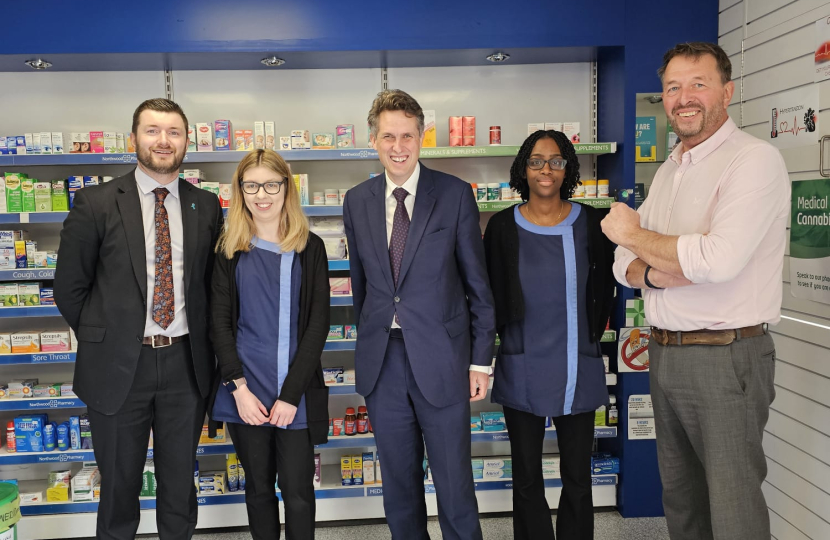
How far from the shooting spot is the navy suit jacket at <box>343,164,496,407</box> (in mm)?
2473

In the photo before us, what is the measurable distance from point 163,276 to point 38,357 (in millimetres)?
1589

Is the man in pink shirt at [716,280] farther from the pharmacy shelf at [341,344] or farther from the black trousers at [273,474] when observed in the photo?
the pharmacy shelf at [341,344]

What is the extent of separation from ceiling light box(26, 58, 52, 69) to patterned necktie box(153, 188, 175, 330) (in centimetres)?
172

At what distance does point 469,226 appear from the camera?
8.35ft

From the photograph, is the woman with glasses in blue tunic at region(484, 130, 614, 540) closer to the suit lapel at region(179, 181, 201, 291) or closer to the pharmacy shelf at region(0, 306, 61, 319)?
the suit lapel at region(179, 181, 201, 291)

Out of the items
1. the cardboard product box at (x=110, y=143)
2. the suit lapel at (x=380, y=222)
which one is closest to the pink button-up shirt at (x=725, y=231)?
the suit lapel at (x=380, y=222)

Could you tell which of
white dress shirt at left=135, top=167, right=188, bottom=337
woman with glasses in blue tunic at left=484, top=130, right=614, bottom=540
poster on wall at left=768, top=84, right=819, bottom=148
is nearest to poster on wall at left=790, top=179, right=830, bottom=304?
poster on wall at left=768, top=84, right=819, bottom=148

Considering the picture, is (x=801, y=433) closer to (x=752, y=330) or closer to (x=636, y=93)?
(x=752, y=330)

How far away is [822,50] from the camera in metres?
2.75

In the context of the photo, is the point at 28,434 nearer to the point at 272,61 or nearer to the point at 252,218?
the point at 252,218

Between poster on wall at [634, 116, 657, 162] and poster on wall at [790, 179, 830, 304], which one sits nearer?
poster on wall at [790, 179, 830, 304]

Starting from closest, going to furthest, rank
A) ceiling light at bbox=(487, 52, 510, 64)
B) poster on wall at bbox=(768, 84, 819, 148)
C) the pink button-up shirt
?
the pink button-up shirt → poster on wall at bbox=(768, 84, 819, 148) → ceiling light at bbox=(487, 52, 510, 64)

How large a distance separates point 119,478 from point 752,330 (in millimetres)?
2560

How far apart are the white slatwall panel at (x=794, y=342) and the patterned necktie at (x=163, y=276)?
2797 mm
